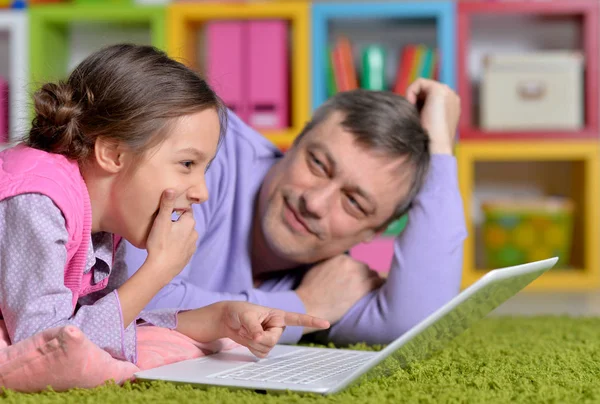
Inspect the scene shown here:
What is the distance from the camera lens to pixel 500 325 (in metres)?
1.72

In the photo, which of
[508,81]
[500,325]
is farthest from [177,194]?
[508,81]

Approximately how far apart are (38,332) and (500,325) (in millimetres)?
1091

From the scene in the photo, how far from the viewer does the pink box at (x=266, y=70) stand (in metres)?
2.94

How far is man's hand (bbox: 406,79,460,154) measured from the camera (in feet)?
5.18

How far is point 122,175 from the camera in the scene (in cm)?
105

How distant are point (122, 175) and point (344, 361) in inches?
15.2

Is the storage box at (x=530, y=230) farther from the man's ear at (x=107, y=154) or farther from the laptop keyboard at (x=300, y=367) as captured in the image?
the man's ear at (x=107, y=154)

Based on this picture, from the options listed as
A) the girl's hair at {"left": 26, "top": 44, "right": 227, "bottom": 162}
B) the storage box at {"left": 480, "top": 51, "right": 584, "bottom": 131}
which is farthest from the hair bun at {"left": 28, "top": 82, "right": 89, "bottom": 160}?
the storage box at {"left": 480, "top": 51, "right": 584, "bottom": 131}

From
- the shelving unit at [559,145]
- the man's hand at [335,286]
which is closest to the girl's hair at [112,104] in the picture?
the man's hand at [335,286]

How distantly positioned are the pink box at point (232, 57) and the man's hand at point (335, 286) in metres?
1.52

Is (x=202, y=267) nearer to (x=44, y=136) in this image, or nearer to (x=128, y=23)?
(x=44, y=136)

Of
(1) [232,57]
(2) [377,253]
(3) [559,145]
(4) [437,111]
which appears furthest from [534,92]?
(4) [437,111]

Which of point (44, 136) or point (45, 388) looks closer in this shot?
point (45, 388)

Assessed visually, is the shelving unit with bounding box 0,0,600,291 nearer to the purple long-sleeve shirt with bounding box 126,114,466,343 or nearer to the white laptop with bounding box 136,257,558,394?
the purple long-sleeve shirt with bounding box 126,114,466,343
